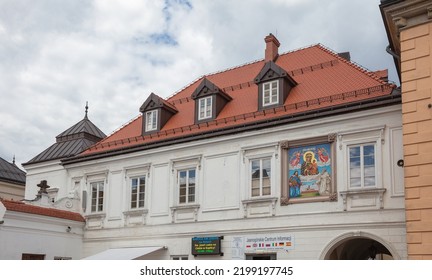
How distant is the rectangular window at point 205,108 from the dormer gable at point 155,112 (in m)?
2.06

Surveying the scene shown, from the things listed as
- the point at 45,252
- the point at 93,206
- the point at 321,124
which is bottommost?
the point at 45,252

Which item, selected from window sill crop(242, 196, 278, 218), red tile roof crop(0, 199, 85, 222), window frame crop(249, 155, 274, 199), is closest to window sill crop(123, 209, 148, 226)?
red tile roof crop(0, 199, 85, 222)

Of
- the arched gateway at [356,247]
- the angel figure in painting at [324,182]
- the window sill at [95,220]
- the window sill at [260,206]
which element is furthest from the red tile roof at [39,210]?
the arched gateway at [356,247]

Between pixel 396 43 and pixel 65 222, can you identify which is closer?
pixel 396 43

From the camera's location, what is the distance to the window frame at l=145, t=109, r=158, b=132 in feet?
80.4

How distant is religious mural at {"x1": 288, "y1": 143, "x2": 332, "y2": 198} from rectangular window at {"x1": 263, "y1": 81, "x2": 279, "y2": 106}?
2.61 meters

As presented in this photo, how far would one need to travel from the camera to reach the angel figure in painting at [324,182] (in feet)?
60.5

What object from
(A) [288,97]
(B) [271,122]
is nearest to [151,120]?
(A) [288,97]

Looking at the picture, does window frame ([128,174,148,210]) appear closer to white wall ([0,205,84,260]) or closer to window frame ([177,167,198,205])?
window frame ([177,167,198,205])

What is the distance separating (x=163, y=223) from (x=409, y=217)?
437 inches

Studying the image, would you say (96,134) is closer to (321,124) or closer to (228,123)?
(228,123)
